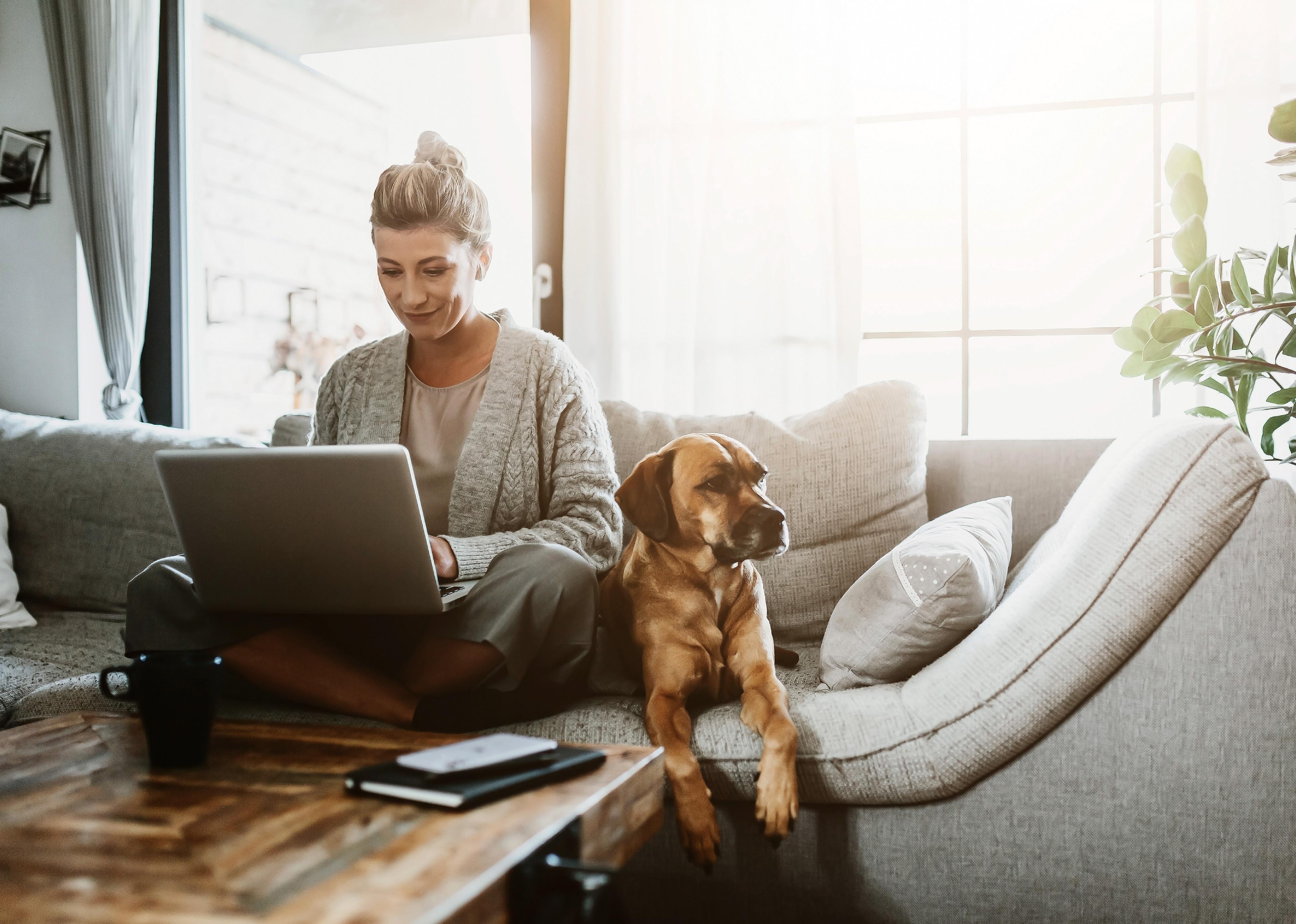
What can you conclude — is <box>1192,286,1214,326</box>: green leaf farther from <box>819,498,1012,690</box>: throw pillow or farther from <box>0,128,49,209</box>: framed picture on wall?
<box>0,128,49,209</box>: framed picture on wall

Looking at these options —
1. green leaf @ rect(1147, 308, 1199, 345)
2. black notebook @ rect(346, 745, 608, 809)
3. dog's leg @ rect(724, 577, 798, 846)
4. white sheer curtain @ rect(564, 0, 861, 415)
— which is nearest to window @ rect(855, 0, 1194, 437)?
white sheer curtain @ rect(564, 0, 861, 415)

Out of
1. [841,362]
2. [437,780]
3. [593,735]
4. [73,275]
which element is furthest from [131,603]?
[73,275]

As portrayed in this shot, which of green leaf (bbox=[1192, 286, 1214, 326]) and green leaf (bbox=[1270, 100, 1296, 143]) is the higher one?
green leaf (bbox=[1270, 100, 1296, 143])

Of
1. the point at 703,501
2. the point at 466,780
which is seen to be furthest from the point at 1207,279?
the point at 466,780

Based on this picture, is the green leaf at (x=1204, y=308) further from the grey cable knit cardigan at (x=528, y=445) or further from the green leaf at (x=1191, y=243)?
the grey cable knit cardigan at (x=528, y=445)

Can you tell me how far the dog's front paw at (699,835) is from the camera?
1.07m

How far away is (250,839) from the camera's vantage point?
27.0 inches

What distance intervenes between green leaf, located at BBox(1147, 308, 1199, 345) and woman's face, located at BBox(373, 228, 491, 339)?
1246mm

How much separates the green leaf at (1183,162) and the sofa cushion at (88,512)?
1964 millimetres

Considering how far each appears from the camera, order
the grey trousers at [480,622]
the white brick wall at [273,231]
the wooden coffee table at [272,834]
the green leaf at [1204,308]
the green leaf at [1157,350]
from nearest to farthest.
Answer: the wooden coffee table at [272,834]
the grey trousers at [480,622]
the green leaf at [1204,308]
the green leaf at [1157,350]
the white brick wall at [273,231]

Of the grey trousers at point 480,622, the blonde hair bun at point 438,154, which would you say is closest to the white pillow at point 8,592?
the grey trousers at point 480,622

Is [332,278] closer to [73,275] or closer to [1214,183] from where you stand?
[73,275]

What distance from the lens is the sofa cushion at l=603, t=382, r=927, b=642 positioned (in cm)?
170

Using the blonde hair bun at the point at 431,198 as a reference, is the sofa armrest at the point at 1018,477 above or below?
below
